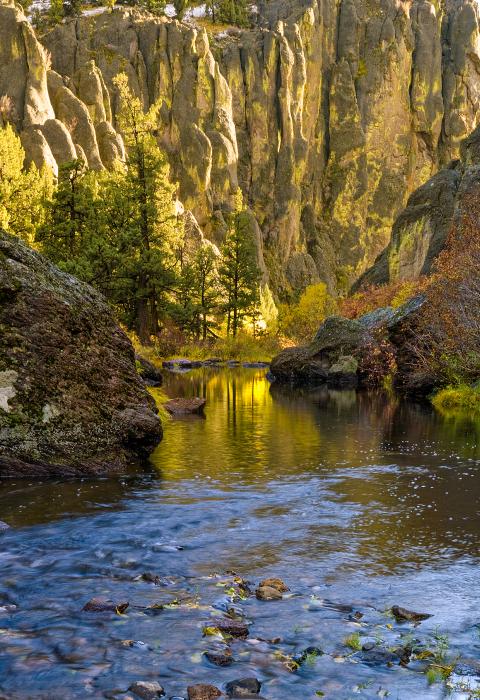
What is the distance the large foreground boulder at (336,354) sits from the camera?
32.6m

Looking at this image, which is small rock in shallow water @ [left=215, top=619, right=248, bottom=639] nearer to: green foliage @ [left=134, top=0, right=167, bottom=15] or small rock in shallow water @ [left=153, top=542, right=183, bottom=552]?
small rock in shallow water @ [left=153, top=542, right=183, bottom=552]

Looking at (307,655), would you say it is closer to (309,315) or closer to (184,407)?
(184,407)

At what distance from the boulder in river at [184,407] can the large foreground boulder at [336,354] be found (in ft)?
42.1

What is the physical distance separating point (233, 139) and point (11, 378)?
95.7 meters

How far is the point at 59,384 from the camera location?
11016mm

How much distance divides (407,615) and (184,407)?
14712 millimetres

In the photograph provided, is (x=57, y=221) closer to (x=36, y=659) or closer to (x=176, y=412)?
(x=176, y=412)

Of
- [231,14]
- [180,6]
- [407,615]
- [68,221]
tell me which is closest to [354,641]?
[407,615]

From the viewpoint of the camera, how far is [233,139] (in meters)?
101

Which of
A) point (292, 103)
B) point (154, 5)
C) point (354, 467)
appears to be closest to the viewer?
point (354, 467)

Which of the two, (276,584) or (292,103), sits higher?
(292,103)

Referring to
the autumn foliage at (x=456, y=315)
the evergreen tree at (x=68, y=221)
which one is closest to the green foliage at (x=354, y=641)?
the autumn foliage at (x=456, y=315)

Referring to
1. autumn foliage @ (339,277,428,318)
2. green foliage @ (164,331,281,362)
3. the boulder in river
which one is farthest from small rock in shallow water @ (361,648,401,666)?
green foliage @ (164,331,281,362)

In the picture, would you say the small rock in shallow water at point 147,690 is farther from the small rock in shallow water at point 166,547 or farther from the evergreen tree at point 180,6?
the evergreen tree at point 180,6
